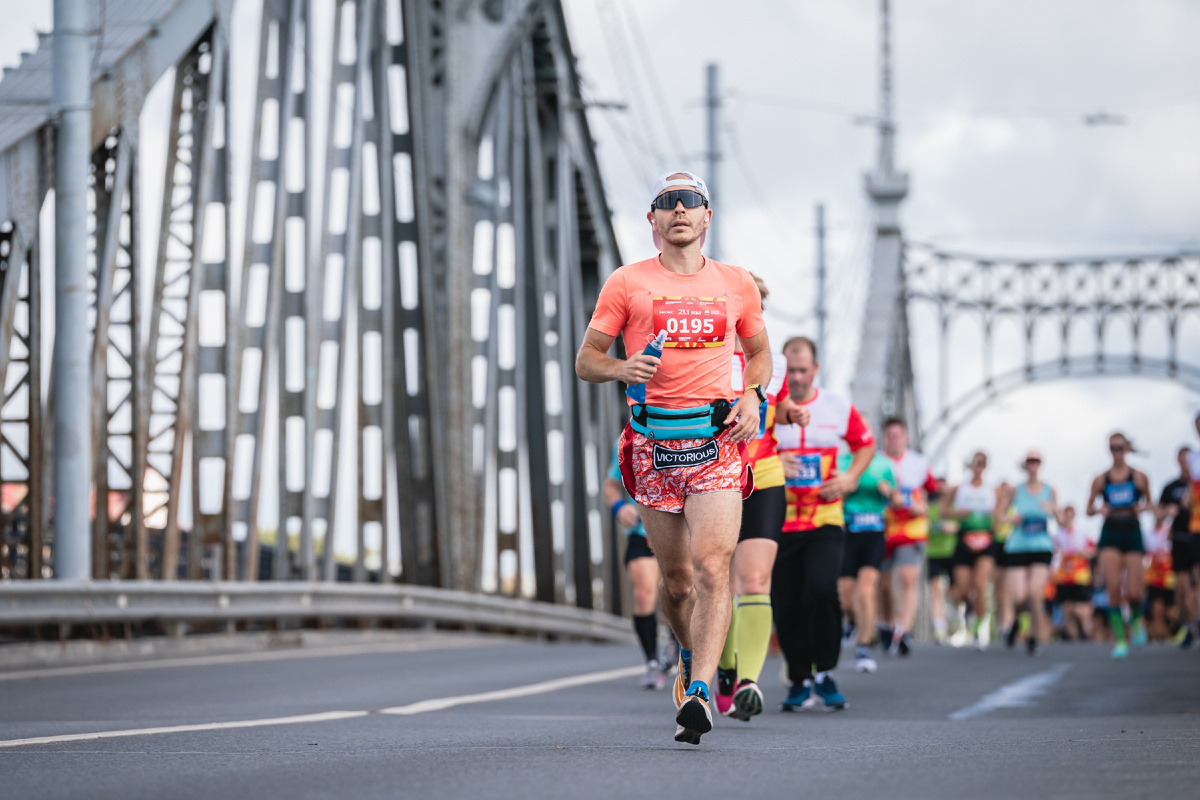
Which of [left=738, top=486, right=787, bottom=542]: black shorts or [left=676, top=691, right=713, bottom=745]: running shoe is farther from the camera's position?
[left=738, top=486, right=787, bottom=542]: black shorts

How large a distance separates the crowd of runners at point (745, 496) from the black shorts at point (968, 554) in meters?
1.99

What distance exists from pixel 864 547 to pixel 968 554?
5.50m

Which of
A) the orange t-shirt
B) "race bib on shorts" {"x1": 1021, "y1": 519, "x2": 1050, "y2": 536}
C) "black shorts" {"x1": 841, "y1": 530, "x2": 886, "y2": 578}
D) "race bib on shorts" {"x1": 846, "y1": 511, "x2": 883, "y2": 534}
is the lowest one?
"black shorts" {"x1": 841, "y1": 530, "x2": 886, "y2": 578}

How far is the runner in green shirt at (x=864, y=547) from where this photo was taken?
13164mm

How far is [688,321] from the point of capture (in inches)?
249

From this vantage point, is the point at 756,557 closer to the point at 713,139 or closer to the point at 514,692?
the point at 514,692

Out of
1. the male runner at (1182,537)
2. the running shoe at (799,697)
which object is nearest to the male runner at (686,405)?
the running shoe at (799,697)

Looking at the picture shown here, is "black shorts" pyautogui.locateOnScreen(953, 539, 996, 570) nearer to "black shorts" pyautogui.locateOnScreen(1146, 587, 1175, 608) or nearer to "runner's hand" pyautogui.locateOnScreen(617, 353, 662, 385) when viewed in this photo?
"black shorts" pyautogui.locateOnScreen(1146, 587, 1175, 608)

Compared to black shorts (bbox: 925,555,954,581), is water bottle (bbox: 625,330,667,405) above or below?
above

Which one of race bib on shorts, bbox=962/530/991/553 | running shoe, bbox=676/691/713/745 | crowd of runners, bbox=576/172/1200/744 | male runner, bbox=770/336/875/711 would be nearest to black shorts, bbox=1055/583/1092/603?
race bib on shorts, bbox=962/530/991/553

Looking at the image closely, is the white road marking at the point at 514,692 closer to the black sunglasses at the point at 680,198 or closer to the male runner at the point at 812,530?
the male runner at the point at 812,530

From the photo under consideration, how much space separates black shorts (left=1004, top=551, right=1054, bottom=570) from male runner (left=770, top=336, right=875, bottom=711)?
28.0 feet

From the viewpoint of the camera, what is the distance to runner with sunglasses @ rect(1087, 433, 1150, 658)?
15.5m

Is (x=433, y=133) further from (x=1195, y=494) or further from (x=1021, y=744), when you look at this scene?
(x=1021, y=744)
